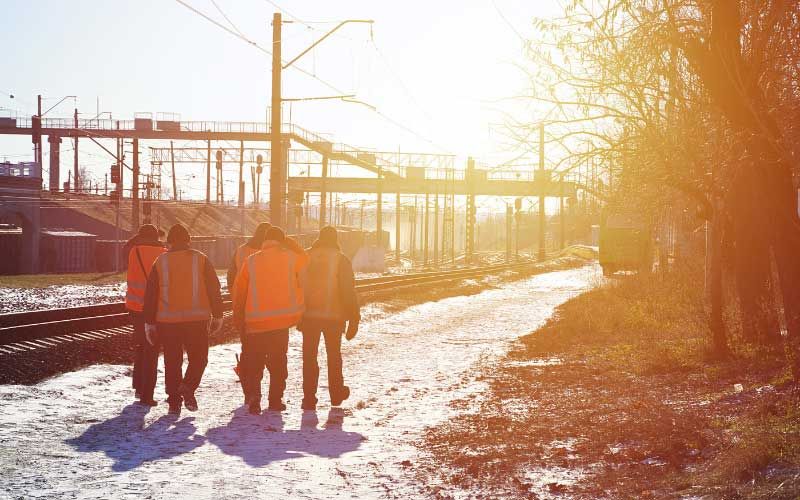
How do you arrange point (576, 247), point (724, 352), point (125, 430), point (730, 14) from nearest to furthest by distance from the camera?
point (125, 430)
point (730, 14)
point (724, 352)
point (576, 247)

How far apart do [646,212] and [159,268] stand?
14.7m

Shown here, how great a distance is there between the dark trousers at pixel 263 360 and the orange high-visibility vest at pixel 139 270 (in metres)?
1.29

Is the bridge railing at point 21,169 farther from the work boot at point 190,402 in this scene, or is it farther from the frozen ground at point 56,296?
the work boot at point 190,402

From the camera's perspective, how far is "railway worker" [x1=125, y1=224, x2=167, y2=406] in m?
10.1

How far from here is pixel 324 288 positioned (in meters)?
9.95

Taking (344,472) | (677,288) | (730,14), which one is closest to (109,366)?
(344,472)

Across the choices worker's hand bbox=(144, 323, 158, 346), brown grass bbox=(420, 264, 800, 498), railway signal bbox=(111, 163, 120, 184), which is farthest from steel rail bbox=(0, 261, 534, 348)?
railway signal bbox=(111, 163, 120, 184)

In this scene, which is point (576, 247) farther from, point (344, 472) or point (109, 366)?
point (344, 472)

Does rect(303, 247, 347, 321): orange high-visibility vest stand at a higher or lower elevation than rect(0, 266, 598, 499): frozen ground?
higher

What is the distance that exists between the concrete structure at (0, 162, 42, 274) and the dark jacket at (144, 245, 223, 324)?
38729mm

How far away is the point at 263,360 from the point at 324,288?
38.0 inches

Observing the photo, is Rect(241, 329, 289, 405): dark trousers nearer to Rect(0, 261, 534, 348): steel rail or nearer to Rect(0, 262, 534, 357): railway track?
Rect(0, 262, 534, 357): railway track

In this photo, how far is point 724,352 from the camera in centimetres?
1280

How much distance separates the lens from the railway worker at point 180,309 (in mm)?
9531
